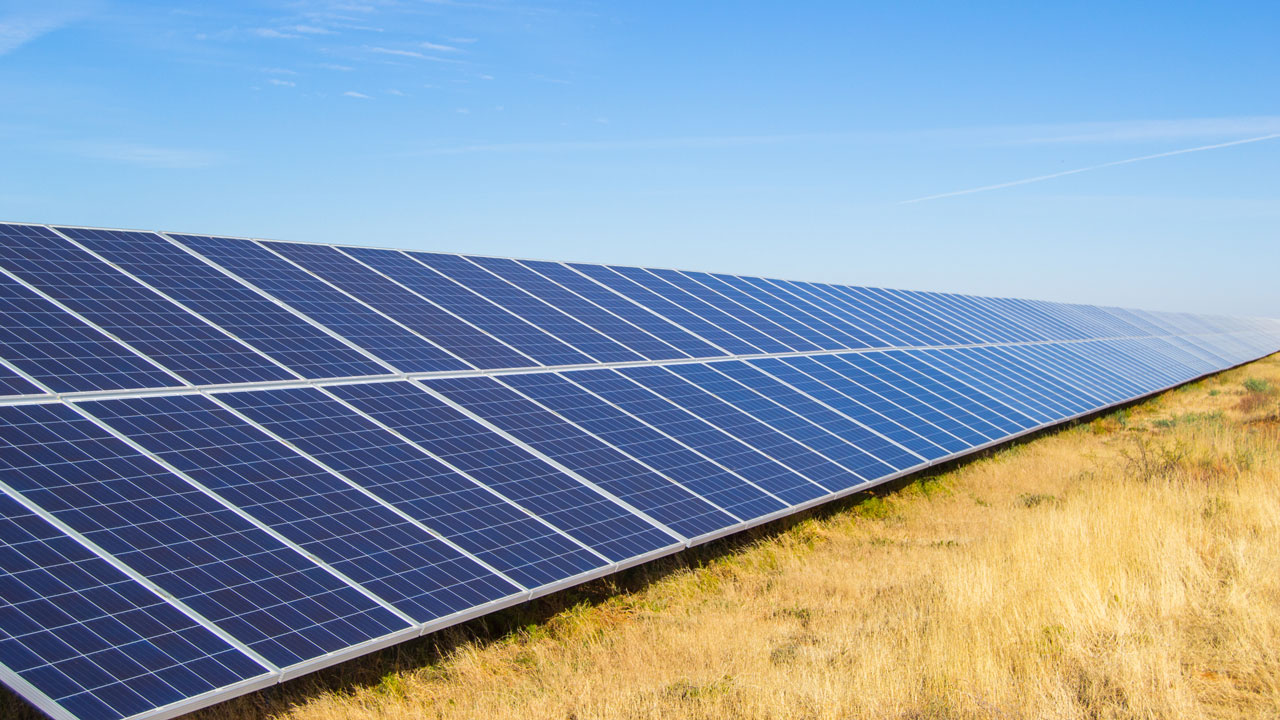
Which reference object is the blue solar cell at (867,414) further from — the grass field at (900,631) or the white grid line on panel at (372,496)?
the white grid line on panel at (372,496)

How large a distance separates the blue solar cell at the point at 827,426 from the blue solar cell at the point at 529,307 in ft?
7.04

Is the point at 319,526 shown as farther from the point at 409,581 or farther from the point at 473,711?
the point at 473,711

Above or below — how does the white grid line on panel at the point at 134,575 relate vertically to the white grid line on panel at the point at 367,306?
below

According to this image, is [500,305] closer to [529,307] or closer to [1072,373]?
Result: [529,307]

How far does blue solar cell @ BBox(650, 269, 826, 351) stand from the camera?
2309 cm

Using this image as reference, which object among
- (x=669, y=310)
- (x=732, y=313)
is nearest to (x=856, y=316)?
(x=732, y=313)

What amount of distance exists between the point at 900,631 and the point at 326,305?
370 inches

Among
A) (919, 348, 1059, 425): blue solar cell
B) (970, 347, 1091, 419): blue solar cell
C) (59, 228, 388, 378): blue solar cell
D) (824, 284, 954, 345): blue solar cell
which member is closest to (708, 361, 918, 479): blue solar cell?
(59, 228, 388, 378): blue solar cell

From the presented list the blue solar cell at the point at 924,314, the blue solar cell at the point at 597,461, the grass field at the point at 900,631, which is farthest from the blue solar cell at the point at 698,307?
the blue solar cell at the point at 924,314

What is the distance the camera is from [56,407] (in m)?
9.66

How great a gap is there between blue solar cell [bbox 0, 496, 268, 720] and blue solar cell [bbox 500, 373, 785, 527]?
21.5 feet

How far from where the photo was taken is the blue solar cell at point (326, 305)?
46.5 ft

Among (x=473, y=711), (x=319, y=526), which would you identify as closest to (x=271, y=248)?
(x=319, y=526)

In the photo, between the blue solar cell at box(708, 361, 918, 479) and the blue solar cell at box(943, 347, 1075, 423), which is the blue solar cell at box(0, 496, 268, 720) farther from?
the blue solar cell at box(943, 347, 1075, 423)
